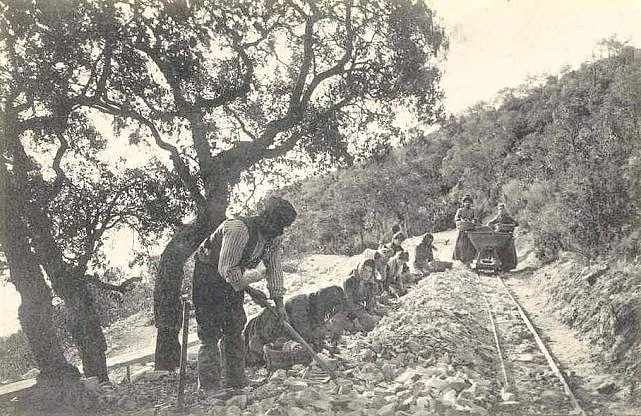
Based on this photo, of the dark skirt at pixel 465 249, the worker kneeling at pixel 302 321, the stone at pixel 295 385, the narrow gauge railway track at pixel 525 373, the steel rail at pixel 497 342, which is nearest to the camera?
the narrow gauge railway track at pixel 525 373

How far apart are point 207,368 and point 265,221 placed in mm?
1573

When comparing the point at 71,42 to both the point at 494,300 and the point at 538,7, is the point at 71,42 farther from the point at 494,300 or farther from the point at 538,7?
the point at 494,300

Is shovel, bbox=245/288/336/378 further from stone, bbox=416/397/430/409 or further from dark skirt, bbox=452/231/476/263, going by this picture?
dark skirt, bbox=452/231/476/263

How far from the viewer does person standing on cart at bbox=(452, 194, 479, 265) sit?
1354 centimetres

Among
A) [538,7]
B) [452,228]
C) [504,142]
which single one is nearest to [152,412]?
[538,7]

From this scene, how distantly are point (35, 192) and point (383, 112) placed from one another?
17.1ft

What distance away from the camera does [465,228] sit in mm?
13555

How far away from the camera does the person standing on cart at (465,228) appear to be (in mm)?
13544

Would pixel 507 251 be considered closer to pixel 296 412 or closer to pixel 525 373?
pixel 525 373

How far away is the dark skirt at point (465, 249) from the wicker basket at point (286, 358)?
9.37 m

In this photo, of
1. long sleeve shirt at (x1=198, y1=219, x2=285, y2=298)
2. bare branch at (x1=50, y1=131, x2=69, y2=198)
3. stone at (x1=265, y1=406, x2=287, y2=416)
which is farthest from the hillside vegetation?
stone at (x1=265, y1=406, x2=287, y2=416)

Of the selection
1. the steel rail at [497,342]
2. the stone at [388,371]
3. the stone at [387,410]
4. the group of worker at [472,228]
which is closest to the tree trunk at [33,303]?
the stone at [388,371]

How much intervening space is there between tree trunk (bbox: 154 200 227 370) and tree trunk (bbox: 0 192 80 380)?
1.64 m

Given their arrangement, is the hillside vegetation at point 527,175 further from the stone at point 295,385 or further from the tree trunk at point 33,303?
the stone at point 295,385
